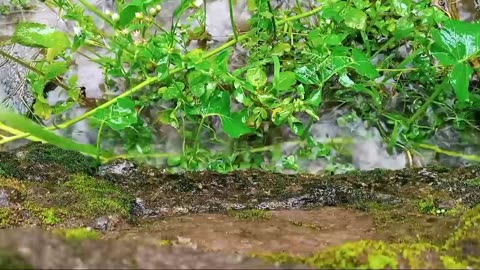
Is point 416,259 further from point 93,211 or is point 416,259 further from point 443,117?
point 443,117

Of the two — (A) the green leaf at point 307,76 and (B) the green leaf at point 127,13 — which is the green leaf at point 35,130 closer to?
(B) the green leaf at point 127,13

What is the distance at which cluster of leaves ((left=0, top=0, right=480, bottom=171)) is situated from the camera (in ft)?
5.95

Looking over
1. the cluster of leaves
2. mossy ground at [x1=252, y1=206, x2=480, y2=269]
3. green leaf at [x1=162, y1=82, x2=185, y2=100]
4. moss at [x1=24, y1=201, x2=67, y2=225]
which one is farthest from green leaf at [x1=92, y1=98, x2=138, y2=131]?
mossy ground at [x1=252, y1=206, x2=480, y2=269]

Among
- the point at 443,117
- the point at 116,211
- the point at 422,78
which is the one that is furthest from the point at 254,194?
the point at 443,117

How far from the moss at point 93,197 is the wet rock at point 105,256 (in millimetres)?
539

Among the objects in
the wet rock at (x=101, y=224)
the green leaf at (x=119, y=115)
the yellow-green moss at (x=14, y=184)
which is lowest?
the wet rock at (x=101, y=224)

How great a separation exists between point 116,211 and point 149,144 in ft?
3.40

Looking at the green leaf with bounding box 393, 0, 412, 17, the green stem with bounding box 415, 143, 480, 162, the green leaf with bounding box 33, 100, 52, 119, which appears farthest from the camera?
the green stem with bounding box 415, 143, 480, 162

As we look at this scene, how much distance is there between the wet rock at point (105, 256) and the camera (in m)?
0.83

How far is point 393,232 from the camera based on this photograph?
1.27 m

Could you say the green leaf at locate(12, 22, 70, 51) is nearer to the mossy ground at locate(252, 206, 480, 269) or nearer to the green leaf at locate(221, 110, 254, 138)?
the green leaf at locate(221, 110, 254, 138)

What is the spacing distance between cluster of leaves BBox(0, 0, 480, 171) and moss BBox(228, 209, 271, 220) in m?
0.46

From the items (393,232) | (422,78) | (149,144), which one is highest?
(422,78)

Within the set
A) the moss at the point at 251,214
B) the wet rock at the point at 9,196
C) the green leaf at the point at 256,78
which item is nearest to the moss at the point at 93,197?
the wet rock at the point at 9,196
